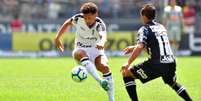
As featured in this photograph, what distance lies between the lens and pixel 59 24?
114ft

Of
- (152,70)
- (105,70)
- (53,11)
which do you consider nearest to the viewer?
(152,70)

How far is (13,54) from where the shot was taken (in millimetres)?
33281

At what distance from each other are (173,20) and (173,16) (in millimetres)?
393

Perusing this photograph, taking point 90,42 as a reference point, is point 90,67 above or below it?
below

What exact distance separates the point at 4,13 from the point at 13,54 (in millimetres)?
3354

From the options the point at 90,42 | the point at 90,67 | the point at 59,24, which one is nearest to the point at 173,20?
the point at 59,24

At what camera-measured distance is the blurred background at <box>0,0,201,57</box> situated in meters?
33.2

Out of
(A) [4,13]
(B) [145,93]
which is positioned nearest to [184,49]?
(A) [4,13]

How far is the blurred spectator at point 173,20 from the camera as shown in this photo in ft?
90.8

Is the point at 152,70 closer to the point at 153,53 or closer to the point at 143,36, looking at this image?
the point at 153,53

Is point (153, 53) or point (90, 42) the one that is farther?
point (90, 42)

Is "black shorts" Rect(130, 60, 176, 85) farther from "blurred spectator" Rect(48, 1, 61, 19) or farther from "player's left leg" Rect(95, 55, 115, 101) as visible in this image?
"blurred spectator" Rect(48, 1, 61, 19)

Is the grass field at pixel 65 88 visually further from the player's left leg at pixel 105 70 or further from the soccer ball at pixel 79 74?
the soccer ball at pixel 79 74

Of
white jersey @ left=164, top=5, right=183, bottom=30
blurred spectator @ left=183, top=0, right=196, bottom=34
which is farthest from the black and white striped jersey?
blurred spectator @ left=183, top=0, right=196, bottom=34
